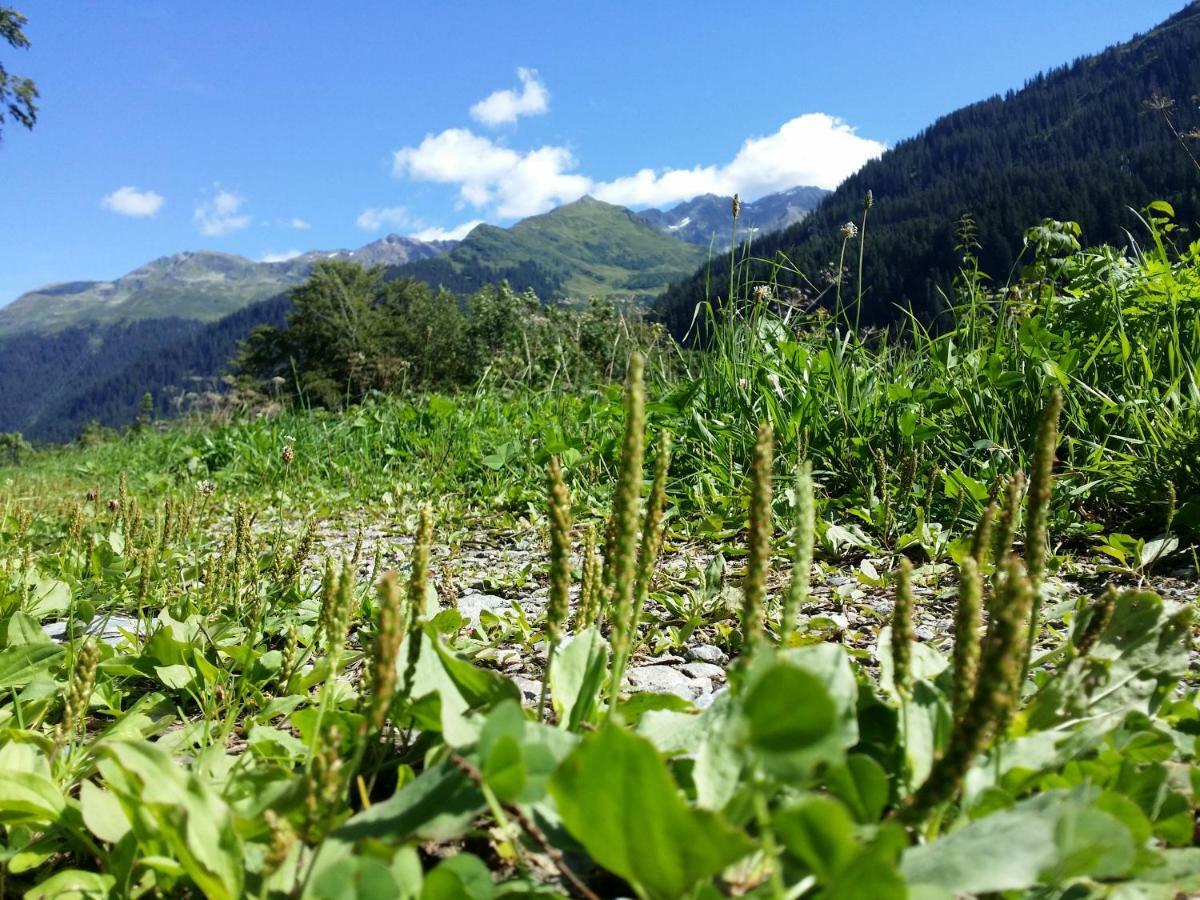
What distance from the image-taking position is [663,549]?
134 inches

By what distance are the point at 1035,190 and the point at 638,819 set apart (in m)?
127

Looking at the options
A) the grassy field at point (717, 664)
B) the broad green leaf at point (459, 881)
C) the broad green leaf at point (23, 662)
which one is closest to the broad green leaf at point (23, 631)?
the grassy field at point (717, 664)

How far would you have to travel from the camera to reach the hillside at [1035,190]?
81.0 m

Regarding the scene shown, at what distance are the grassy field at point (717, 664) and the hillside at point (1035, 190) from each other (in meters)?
1.46

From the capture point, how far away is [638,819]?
0.79 metres

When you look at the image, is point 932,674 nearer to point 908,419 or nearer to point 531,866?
point 531,866

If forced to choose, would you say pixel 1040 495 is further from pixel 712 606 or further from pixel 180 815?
pixel 712 606

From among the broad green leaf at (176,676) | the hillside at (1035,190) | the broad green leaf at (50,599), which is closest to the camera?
the broad green leaf at (176,676)

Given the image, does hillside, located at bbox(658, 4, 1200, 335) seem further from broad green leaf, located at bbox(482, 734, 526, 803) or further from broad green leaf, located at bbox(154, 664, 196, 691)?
broad green leaf, located at bbox(482, 734, 526, 803)

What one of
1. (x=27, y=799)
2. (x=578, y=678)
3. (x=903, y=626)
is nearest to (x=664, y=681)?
(x=578, y=678)

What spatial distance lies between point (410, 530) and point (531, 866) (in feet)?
11.4

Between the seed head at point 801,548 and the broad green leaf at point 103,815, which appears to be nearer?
the seed head at point 801,548

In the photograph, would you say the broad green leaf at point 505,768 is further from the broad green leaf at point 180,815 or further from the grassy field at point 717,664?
the broad green leaf at point 180,815

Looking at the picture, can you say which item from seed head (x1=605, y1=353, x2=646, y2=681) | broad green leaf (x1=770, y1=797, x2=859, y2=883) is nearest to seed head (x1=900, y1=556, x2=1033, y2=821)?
broad green leaf (x1=770, y1=797, x2=859, y2=883)
